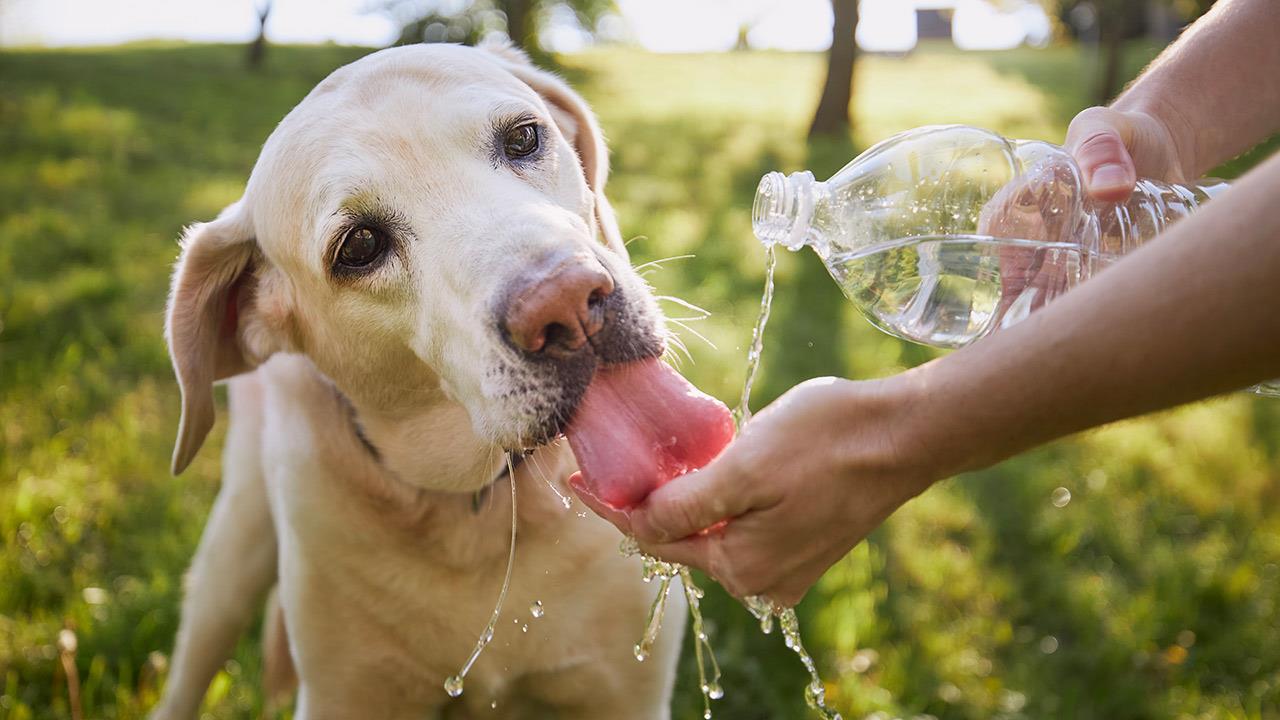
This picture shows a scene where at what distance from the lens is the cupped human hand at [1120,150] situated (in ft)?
6.36

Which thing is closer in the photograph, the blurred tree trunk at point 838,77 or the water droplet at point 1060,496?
the water droplet at point 1060,496

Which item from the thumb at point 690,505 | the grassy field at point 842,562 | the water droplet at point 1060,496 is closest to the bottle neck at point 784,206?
the thumb at point 690,505

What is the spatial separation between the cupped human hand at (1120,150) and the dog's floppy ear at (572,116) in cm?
107

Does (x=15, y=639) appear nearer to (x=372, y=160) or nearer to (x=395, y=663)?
(x=395, y=663)

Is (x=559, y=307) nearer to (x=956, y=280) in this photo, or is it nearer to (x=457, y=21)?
(x=956, y=280)

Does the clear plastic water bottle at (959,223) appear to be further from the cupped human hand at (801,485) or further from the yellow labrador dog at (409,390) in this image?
the cupped human hand at (801,485)

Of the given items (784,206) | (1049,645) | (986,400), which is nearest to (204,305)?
(784,206)

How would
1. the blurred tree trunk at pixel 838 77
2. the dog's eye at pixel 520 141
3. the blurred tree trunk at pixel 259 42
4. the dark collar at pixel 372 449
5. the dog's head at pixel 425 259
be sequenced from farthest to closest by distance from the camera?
the blurred tree trunk at pixel 259 42, the blurred tree trunk at pixel 838 77, the dark collar at pixel 372 449, the dog's eye at pixel 520 141, the dog's head at pixel 425 259

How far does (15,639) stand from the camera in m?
3.14

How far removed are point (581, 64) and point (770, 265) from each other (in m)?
21.2

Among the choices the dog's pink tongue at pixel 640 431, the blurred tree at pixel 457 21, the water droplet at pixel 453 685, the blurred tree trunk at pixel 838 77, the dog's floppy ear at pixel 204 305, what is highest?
the dog's pink tongue at pixel 640 431

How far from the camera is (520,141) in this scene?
219cm

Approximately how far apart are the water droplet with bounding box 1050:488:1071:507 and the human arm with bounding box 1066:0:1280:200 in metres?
2.18

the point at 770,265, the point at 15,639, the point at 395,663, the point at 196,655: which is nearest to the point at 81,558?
the point at 15,639
